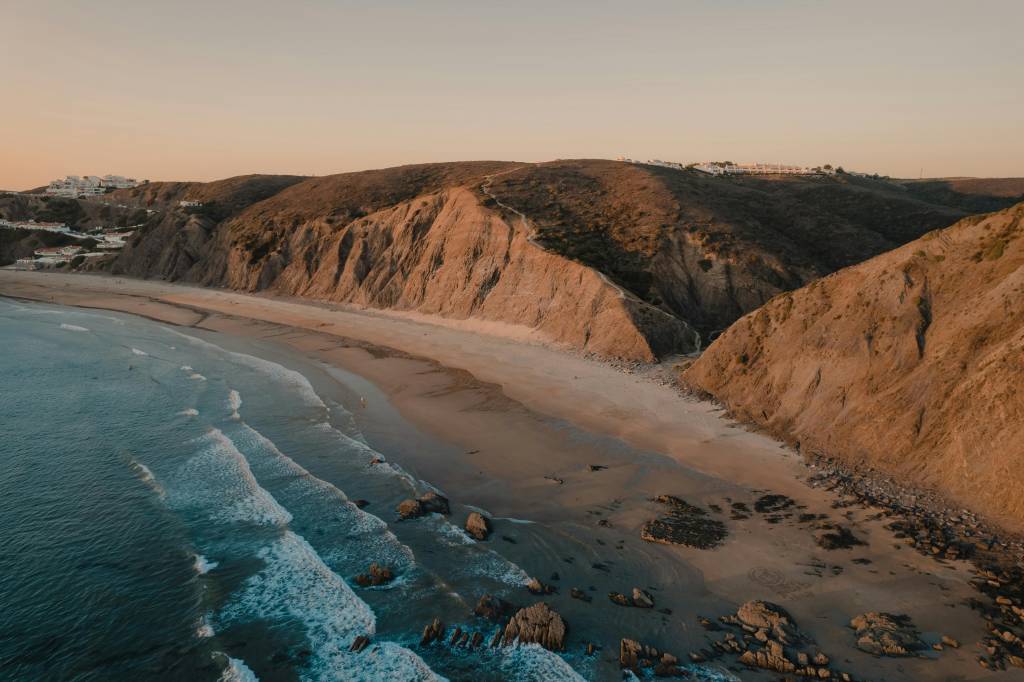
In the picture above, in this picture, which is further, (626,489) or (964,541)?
(626,489)

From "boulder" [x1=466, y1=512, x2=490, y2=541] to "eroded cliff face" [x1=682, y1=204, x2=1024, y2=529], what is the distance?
13997 millimetres

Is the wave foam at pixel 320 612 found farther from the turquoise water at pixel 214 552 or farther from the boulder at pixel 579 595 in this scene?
the boulder at pixel 579 595

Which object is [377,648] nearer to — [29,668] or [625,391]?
[29,668]

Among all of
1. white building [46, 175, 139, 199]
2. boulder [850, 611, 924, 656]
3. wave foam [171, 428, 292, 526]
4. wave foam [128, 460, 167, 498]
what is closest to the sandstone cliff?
boulder [850, 611, 924, 656]

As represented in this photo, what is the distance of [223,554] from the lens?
17.2m

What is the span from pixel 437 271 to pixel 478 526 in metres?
41.6

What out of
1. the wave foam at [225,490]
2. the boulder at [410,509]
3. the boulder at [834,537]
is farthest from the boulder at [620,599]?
the wave foam at [225,490]

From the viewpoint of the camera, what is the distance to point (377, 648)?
1318cm

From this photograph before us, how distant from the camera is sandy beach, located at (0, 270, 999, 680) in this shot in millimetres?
13750

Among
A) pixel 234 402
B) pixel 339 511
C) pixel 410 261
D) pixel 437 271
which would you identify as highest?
pixel 410 261

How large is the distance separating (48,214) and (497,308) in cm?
13133

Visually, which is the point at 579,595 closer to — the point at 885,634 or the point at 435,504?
the point at 435,504

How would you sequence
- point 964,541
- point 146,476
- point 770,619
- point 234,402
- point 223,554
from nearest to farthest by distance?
point 770,619
point 964,541
point 223,554
point 146,476
point 234,402

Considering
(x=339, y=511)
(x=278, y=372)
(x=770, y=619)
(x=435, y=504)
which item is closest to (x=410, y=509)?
(x=435, y=504)
